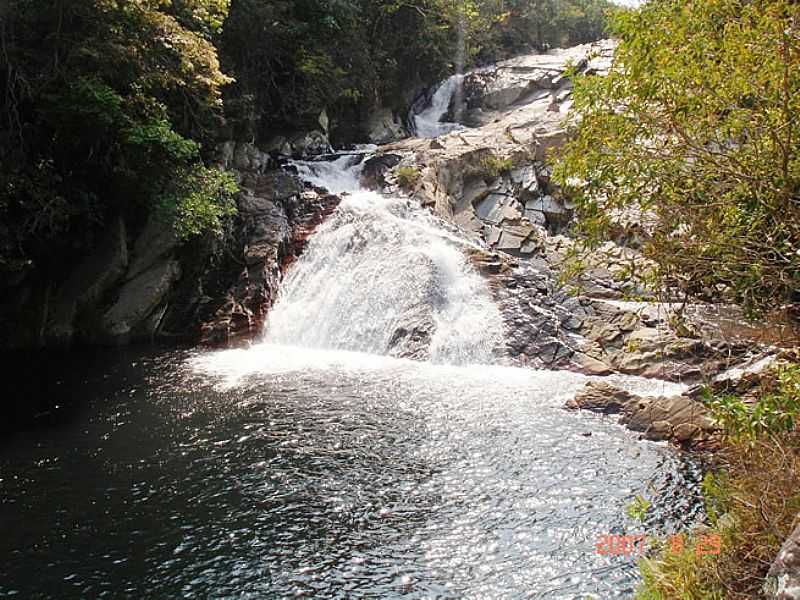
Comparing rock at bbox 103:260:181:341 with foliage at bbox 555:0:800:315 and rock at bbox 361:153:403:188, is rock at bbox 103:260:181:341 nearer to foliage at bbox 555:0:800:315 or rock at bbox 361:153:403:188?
rock at bbox 361:153:403:188

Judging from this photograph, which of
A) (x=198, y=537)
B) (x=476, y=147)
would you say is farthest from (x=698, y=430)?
(x=476, y=147)

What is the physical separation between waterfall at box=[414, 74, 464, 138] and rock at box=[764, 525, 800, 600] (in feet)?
96.7

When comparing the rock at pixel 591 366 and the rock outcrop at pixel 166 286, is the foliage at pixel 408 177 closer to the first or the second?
the rock outcrop at pixel 166 286

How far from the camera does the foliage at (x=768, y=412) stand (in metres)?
4.54

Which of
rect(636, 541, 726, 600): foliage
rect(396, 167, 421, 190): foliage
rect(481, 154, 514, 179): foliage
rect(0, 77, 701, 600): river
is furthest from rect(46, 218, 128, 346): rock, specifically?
rect(636, 541, 726, 600): foliage

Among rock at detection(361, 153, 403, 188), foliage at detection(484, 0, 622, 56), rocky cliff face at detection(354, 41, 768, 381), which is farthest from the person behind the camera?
foliage at detection(484, 0, 622, 56)

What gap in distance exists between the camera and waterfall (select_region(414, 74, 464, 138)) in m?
32.3

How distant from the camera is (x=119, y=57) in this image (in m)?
13.7

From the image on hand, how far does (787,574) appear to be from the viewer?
4105mm

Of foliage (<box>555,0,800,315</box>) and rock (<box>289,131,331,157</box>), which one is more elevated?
rock (<box>289,131,331,157</box>)

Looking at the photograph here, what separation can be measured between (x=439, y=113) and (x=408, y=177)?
46.5 ft

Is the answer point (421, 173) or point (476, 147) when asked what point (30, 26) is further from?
point (476, 147)

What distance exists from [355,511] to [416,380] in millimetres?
5486

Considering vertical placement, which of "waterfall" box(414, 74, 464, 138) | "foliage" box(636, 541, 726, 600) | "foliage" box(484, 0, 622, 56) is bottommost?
"foliage" box(636, 541, 726, 600)
